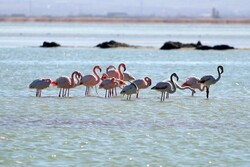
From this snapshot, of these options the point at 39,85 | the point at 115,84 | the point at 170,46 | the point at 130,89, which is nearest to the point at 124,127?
the point at 130,89

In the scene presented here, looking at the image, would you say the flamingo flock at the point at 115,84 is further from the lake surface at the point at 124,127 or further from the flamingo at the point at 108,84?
the lake surface at the point at 124,127

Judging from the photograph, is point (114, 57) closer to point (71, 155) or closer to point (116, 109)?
point (116, 109)

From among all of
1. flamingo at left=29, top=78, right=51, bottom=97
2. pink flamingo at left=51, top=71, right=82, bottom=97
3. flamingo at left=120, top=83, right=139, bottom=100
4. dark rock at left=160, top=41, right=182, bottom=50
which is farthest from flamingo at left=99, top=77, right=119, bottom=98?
dark rock at left=160, top=41, right=182, bottom=50

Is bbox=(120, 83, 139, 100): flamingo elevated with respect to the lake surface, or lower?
elevated

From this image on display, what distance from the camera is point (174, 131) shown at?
14367mm

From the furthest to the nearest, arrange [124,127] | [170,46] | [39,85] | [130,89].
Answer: [170,46], [39,85], [130,89], [124,127]

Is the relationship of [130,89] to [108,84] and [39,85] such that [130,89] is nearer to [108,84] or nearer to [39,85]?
[108,84]

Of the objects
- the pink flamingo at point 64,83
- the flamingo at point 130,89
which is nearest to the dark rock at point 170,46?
the pink flamingo at point 64,83

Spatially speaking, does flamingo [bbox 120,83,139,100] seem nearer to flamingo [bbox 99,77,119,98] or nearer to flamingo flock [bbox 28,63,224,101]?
flamingo flock [bbox 28,63,224,101]

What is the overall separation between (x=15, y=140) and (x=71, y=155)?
145 cm

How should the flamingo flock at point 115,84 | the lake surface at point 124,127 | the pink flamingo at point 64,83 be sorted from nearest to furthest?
the lake surface at point 124,127, the flamingo flock at point 115,84, the pink flamingo at point 64,83

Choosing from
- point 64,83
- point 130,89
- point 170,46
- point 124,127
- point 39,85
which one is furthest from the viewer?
point 170,46

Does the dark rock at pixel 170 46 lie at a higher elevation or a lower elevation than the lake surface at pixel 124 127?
lower

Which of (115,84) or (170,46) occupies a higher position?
(115,84)
